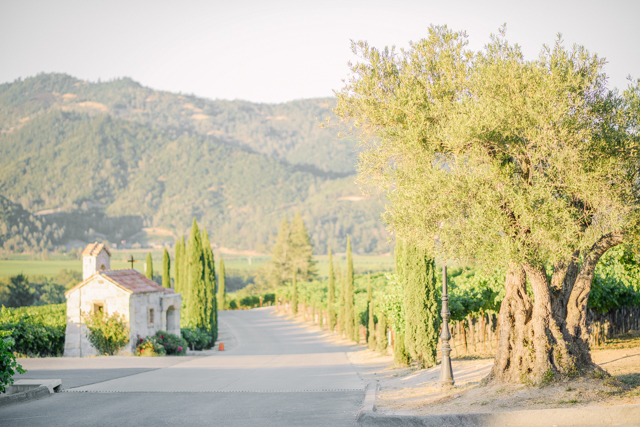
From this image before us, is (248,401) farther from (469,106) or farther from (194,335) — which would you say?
(194,335)

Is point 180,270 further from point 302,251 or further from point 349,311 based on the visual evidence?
point 302,251

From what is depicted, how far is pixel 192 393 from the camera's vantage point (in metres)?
12.9

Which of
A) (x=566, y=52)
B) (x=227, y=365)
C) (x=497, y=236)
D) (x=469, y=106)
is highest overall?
(x=566, y=52)

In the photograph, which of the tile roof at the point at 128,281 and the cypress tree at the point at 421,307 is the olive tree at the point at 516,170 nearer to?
the cypress tree at the point at 421,307

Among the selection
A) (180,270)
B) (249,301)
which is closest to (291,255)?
(249,301)

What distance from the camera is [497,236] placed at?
944cm

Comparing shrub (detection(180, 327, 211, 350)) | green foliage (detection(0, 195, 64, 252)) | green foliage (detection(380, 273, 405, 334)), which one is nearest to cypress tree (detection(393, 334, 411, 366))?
green foliage (detection(380, 273, 405, 334))

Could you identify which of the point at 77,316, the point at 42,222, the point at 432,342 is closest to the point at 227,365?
the point at 77,316

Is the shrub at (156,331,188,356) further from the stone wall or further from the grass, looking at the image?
the grass

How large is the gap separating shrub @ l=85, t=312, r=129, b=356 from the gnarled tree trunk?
16.3m

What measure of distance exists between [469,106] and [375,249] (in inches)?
5973

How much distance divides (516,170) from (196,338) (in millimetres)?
23626

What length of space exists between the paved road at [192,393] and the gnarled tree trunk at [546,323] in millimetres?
3224

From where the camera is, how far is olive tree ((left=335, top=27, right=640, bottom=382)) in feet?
30.2
